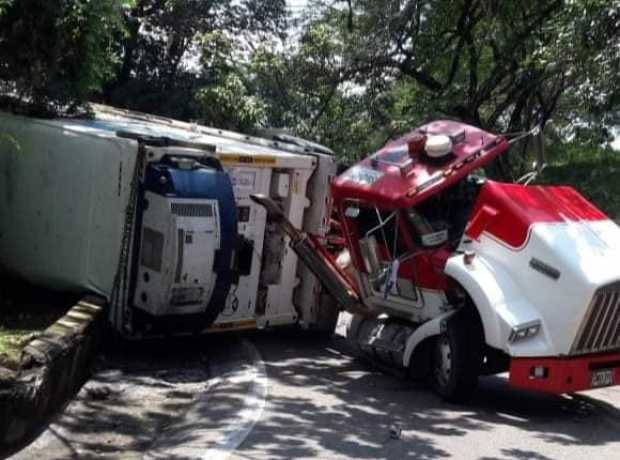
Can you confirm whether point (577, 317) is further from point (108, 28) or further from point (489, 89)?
point (489, 89)

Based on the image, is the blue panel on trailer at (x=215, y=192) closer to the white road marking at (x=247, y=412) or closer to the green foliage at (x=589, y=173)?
the white road marking at (x=247, y=412)

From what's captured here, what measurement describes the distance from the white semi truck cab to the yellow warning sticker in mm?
479

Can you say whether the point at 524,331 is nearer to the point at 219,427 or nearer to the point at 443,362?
the point at 443,362

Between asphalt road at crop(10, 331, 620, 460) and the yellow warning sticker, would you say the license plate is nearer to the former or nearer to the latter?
asphalt road at crop(10, 331, 620, 460)

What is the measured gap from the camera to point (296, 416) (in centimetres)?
799

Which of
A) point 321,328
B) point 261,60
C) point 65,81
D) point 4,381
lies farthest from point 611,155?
point 4,381

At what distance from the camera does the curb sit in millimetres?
6375

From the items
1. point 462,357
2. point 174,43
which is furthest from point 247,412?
point 174,43

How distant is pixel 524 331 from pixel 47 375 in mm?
3948

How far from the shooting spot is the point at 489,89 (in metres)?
19.6

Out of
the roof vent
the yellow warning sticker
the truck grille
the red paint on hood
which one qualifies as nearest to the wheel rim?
the red paint on hood

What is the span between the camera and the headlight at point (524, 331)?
8141 millimetres

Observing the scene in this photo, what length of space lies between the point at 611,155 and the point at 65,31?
20.3m

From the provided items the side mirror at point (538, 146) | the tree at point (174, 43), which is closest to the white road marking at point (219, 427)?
the side mirror at point (538, 146)
